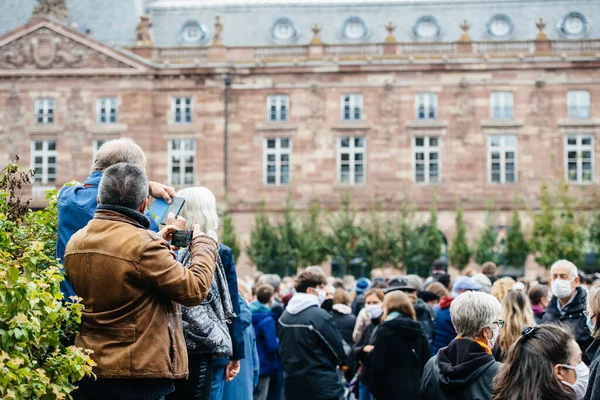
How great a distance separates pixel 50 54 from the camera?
37.1 m

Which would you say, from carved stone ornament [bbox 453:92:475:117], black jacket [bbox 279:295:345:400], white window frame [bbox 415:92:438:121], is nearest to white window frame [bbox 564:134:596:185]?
carved stone ornament [bbox 453:92:475:117]

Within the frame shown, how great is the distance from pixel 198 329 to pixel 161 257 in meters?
1.37

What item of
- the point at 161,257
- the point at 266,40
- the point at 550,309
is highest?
the point at 266,40

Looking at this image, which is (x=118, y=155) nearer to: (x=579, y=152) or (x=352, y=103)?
(x=352, y=103)

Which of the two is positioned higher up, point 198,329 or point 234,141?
point 234,141

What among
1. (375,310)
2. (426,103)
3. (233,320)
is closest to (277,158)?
(426,103)

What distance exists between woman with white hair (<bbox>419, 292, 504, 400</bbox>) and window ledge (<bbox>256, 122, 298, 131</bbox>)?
31081mm

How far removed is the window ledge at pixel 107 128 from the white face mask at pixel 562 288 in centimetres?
→ 3018

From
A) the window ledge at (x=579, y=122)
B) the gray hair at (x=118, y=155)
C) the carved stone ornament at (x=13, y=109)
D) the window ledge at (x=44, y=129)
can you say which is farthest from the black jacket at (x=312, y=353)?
the carved stone ornament at (x=13, y=109)

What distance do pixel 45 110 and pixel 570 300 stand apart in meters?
31.8

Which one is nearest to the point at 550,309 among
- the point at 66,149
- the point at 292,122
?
the point at 292,122

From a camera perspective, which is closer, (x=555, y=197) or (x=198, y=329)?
(x=198, y=329)

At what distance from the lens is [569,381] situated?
5.05 metres

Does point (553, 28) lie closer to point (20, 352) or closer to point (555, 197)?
point (555, 197)
